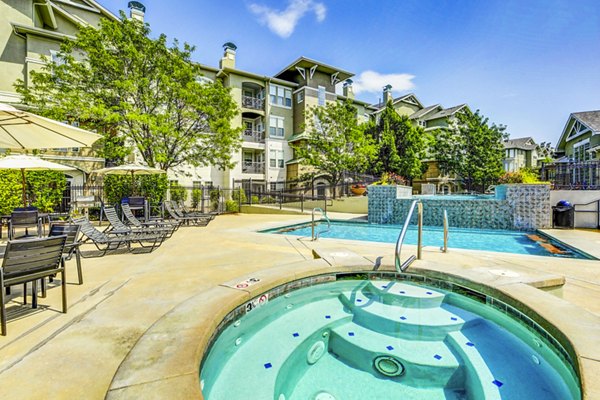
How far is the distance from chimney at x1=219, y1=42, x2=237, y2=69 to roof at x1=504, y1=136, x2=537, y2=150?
37649mm

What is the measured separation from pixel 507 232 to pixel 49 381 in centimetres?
1205

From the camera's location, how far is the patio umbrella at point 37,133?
4.36 meters

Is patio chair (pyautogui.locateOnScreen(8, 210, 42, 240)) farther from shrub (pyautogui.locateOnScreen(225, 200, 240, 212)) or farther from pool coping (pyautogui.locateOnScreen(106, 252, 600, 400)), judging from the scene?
shrub (pyautogui.locateOnScreen(225, 200, 240, 212))

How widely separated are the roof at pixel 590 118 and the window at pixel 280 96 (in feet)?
75.7

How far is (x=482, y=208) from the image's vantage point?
11047 millimetres

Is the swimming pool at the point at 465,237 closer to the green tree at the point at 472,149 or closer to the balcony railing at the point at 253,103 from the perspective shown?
the balcony railing at the point at 253,103

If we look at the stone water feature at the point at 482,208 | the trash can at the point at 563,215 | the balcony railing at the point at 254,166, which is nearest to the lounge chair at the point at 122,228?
the stone water feature at the point at 482,208

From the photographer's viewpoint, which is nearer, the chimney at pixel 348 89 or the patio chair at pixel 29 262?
the patio chair at pixel 29 262

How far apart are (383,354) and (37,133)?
254 inches

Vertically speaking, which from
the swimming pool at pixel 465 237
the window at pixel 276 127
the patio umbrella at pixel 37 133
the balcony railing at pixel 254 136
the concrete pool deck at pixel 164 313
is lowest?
the swimming pool at pixel 465 237

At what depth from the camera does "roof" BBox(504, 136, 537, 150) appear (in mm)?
39469

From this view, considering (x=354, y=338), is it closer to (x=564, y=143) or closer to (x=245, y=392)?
(x=245, y=392)

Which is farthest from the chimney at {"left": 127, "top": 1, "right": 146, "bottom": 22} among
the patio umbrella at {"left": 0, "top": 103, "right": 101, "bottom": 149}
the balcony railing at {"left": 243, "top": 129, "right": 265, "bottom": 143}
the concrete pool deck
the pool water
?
the pool water

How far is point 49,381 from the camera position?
1.98 meters
